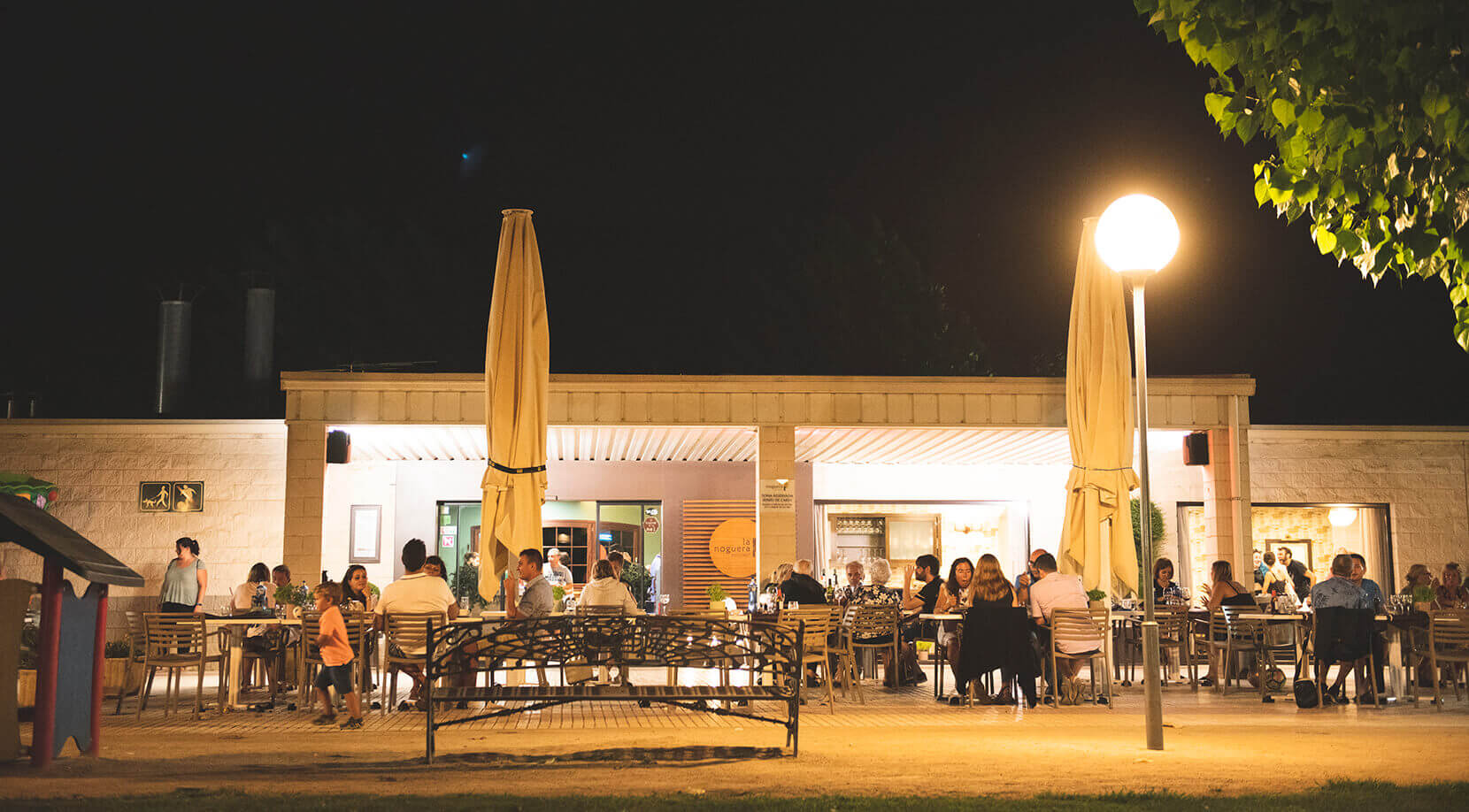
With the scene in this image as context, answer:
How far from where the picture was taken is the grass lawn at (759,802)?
5.89 m

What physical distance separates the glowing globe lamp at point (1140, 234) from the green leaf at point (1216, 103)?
2.92 m

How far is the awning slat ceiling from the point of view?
14873 mm

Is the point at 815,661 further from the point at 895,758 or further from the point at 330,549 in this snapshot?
the point at 330,549

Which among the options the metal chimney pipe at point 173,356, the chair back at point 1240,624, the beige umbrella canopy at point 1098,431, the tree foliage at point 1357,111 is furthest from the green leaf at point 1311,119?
the metal chimney pipe at point 173,356

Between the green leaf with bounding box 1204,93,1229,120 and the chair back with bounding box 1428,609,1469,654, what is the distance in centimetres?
749

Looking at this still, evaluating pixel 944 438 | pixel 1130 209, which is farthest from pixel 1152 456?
pixel 1130 209

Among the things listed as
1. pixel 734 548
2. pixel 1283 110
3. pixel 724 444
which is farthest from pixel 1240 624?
pixel 1283 110

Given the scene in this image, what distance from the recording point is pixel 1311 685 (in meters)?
11.0

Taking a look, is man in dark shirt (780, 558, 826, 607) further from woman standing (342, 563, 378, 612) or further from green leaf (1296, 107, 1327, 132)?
green leaf (1296, 107, 1327, 132)

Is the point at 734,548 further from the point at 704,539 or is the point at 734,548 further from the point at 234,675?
the point at 234,675

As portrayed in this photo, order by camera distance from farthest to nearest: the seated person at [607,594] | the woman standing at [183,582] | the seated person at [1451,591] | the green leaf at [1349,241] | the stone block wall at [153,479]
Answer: the stone block wall at [153,479] → the woman standing at [183,582] → the seated person at [1451,591] → the seated person at [607,594] → the green leaf at [1349,241]

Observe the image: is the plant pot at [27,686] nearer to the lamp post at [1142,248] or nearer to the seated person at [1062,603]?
the seated person at [1062,603]

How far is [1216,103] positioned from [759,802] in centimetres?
388

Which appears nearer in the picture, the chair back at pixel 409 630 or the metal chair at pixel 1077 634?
the chair back at pixel 409 630
